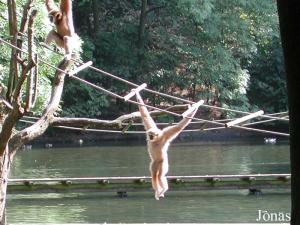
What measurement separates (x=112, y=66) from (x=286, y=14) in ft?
98.0

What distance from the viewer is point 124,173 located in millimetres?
21875

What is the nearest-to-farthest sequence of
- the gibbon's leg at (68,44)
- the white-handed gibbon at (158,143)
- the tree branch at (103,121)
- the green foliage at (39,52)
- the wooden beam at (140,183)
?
the gibbon's leg at (68,44) → the white-handed gibbon at (158,143) → the tree branch at (103,121) → the green foliage at (39,52) → the wooden beam at (140,183)

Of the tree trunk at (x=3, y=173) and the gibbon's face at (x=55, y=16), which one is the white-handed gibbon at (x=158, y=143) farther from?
the tree trunk at (x=3, y=173)

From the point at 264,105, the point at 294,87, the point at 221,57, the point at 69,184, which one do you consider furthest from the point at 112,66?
the point at 294,87

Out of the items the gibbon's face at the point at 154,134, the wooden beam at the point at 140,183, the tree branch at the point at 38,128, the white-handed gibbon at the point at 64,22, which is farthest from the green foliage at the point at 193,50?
the white-handed gibbon at the point at 64,22

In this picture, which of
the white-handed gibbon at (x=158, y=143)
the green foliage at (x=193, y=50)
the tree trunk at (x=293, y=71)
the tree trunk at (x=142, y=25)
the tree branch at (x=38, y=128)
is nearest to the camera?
the tree trunk at (x=293, y=71)

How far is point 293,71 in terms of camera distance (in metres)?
4.07

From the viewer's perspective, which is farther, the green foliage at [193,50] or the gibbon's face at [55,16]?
the green foliage at [193,50]

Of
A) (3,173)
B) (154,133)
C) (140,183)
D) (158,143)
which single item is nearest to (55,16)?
(154,133)

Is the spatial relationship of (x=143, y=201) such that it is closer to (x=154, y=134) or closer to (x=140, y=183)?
(x=140, y=183)

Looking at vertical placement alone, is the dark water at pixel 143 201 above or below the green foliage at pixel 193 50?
below

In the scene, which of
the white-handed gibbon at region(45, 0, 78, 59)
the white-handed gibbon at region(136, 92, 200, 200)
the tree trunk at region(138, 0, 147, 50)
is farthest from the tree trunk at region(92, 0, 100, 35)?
the white-handed gibbon at region(45, 0, 78, 59)

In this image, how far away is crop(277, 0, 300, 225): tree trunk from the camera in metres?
4.03

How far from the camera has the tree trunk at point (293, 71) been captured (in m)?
4.03
